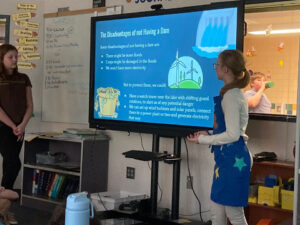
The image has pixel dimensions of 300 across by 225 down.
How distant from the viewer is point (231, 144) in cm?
305

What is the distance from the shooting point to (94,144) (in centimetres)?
469

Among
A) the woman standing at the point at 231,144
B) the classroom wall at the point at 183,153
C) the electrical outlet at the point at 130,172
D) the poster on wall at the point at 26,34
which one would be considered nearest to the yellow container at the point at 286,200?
the classroom wall at the point at 183,153

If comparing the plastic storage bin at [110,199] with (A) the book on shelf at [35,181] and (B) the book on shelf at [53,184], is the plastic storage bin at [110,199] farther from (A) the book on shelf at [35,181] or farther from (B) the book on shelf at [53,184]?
(A) the book on shelf at [35,181]

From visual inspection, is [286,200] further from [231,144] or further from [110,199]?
[110,199]

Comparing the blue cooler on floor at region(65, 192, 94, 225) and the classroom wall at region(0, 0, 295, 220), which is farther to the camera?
the classroom wall at region(0, 0, 295, 220)

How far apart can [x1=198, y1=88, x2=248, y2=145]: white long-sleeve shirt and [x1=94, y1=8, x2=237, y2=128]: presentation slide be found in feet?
2.49

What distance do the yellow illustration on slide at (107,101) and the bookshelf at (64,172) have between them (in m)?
0.33

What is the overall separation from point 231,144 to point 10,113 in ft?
7.72

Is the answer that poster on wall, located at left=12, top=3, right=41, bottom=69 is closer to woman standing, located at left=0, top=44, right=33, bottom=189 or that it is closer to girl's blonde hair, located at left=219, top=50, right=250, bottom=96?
woman standing, located at left=0, top=44, right=33, bottom=189

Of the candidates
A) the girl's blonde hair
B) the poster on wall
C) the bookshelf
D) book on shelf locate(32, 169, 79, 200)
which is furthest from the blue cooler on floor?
the poster on wall

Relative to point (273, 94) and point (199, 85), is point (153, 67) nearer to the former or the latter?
point (199, 85)

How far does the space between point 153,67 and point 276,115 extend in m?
1.09

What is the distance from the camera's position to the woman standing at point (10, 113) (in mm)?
4480

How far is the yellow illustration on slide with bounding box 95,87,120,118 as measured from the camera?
14.5 feet
